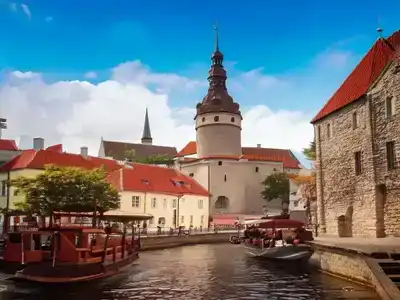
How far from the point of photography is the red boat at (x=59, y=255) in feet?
70.1

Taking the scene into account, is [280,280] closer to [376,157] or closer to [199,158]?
[376,157]

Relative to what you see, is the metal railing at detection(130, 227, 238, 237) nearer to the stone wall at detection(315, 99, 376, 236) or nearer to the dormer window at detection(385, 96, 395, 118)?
the stone wall at detection(315, 99, 376, 236)

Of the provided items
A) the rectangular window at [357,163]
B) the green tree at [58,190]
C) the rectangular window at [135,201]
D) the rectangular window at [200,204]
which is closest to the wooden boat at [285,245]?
the rectangular window at [357,163]

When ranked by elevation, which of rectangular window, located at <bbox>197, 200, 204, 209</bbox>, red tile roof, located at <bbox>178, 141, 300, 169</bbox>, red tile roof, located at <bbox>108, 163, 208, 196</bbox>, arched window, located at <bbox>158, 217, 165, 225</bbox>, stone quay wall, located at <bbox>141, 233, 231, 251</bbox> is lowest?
stone quay wall, located at <bbox>141, 233, 231, 251</bbox>

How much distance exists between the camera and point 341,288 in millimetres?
19016

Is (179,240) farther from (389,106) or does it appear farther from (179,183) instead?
(389,106)

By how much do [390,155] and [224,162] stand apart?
200 feet

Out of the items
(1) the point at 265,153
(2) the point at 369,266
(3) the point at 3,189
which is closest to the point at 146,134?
(1) the point at 265,153

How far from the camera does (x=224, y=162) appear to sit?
287 ft

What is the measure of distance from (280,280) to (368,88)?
12.6m

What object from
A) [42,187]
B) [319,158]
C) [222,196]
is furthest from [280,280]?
[222,196]

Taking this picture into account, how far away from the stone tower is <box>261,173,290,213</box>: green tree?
794 centimetres

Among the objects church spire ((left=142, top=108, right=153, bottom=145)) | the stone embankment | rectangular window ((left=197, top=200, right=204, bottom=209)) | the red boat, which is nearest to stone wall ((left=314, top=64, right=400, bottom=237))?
the stone embankment

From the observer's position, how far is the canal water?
1847cm
